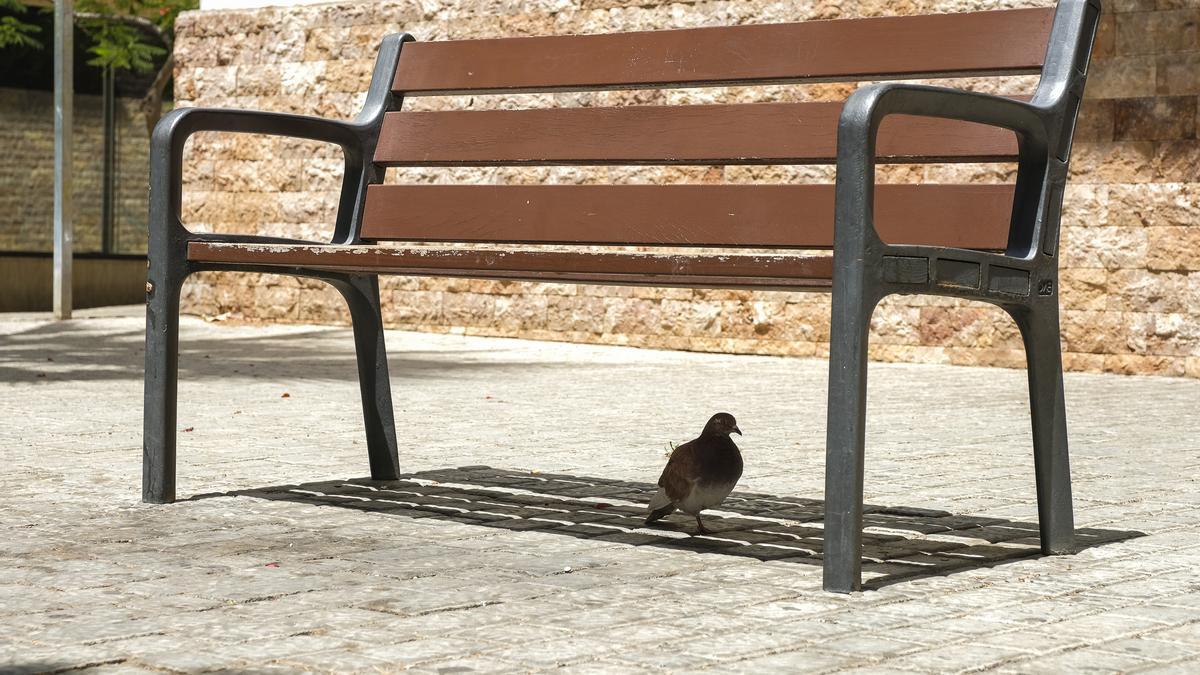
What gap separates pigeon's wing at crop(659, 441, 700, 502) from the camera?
4137mm

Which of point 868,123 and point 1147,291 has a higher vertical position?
point 868,123

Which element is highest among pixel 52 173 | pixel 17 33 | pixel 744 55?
pixel 17 33

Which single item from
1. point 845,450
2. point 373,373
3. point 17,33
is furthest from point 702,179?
point 17,33

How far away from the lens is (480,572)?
143 inches

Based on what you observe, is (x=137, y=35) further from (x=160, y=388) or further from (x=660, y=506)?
(x=660, y=506)

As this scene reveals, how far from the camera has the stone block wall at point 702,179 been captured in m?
10.9

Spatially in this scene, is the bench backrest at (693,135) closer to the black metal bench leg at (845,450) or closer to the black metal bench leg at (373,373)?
the black metal bench leg at (373,373)

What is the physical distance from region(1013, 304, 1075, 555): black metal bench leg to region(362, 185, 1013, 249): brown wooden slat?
216 millimetres

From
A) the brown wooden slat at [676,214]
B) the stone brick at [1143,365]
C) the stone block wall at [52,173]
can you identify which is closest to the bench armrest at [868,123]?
the brown wooden slat at [676,214]

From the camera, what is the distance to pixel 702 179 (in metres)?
12.5

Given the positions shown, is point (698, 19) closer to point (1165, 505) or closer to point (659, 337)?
point (659, 337)

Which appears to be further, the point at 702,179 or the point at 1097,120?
the point at 702,179

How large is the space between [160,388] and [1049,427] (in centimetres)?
230

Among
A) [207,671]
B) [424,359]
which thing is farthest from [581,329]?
[207,671]
